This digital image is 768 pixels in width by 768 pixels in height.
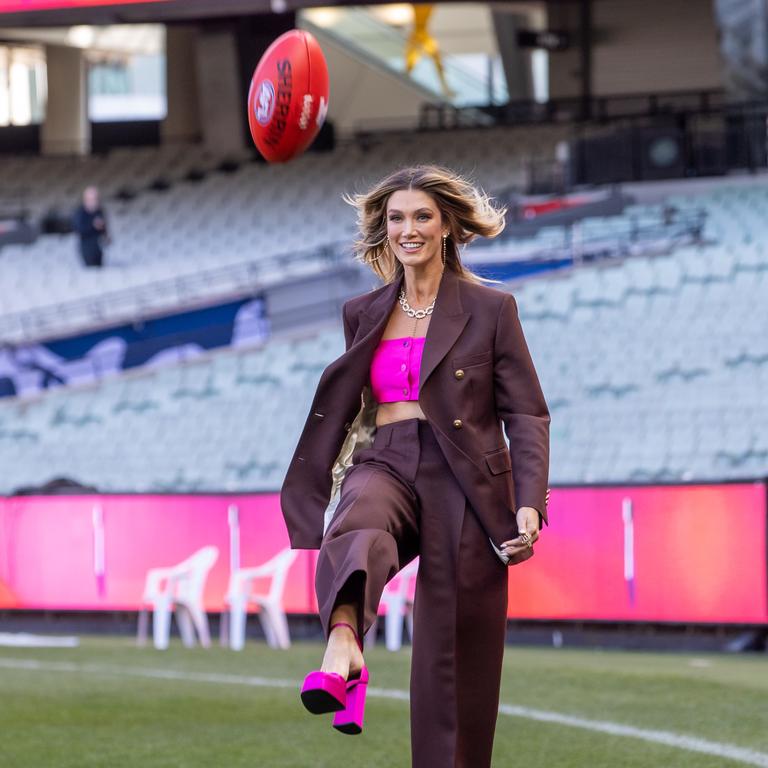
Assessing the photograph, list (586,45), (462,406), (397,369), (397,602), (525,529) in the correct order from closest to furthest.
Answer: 1. (525,529)
2. (462,406)
3. (397,369)
4. (397,602)
5. (586,45)

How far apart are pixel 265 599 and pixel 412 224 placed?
7.54m

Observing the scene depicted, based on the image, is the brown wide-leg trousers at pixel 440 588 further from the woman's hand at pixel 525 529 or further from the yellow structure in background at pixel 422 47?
the yellow structure in background at pixel 422 47

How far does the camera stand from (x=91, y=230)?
82.2 ft

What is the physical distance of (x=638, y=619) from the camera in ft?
38.4

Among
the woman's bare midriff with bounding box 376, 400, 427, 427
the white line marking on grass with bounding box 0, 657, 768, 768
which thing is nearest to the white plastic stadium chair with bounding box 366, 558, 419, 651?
the white line marking on grass with bounding box 0, 657, 768, 768

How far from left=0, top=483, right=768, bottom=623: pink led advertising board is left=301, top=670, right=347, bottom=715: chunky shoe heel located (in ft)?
24.6

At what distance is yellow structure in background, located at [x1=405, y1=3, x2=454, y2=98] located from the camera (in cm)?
3391

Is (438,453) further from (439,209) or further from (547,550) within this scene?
(547,550)

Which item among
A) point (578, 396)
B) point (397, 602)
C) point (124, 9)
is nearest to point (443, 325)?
point (397, 602)

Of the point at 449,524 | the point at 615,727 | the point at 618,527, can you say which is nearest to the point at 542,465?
the point at 449,524

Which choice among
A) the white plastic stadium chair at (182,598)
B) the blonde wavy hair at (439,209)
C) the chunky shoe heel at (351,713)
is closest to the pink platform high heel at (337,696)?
the chunky shoe heel at (351,713)

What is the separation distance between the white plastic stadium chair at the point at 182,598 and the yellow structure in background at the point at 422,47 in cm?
2286

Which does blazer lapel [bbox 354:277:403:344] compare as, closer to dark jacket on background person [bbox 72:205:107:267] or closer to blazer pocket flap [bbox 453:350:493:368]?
blazer pocket flap [bbox 453:350:493:368]

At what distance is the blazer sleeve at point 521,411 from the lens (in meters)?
4.75
